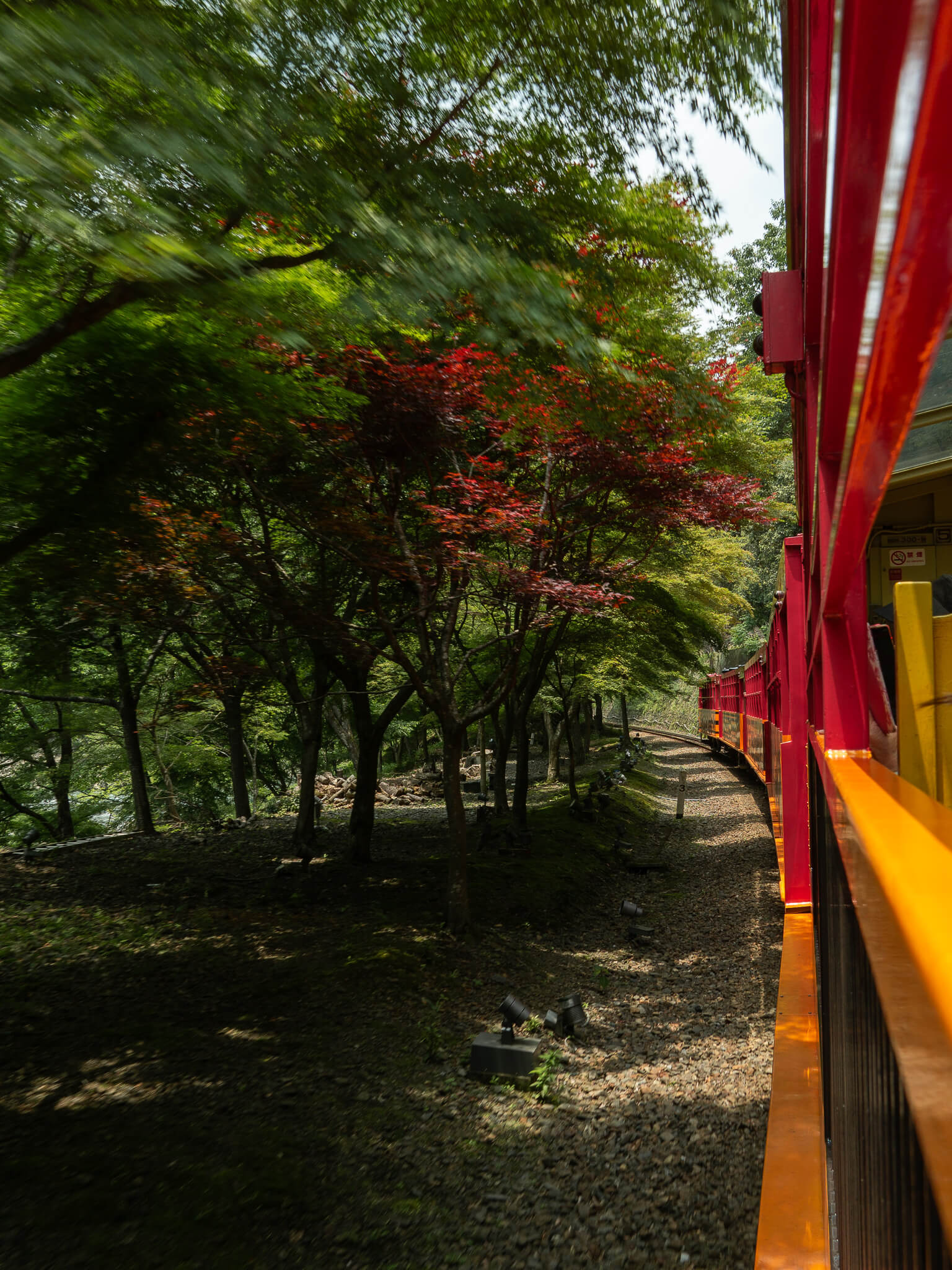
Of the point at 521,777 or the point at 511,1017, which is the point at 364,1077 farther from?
the point at 521,777

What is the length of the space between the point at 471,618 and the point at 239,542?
5.74m

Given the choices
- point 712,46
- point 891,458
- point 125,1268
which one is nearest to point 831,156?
point 891,458

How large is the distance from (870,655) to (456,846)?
25.6 feet

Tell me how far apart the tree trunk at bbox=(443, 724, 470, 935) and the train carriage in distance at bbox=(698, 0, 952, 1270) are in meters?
5.88

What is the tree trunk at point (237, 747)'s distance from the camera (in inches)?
564

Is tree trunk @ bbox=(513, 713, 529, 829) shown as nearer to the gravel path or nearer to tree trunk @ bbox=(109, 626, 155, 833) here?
the gravel path

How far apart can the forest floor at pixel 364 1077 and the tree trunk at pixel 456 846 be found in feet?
1.05

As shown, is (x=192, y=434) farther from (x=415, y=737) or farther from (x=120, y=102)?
(x=415, y=737)

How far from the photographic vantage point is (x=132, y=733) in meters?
14.4

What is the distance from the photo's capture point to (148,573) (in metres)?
7.70

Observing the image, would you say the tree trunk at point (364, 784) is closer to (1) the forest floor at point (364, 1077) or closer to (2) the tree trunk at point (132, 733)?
(1) the forest floor at point (364, 1077)

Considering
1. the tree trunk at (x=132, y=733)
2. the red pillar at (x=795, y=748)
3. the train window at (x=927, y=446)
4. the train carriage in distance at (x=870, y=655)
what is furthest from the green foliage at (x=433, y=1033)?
the tree trunk at (x=132, y=733)

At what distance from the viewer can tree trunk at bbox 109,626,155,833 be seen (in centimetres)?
1398

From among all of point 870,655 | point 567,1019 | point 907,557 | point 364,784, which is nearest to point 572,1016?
point 567,1019
